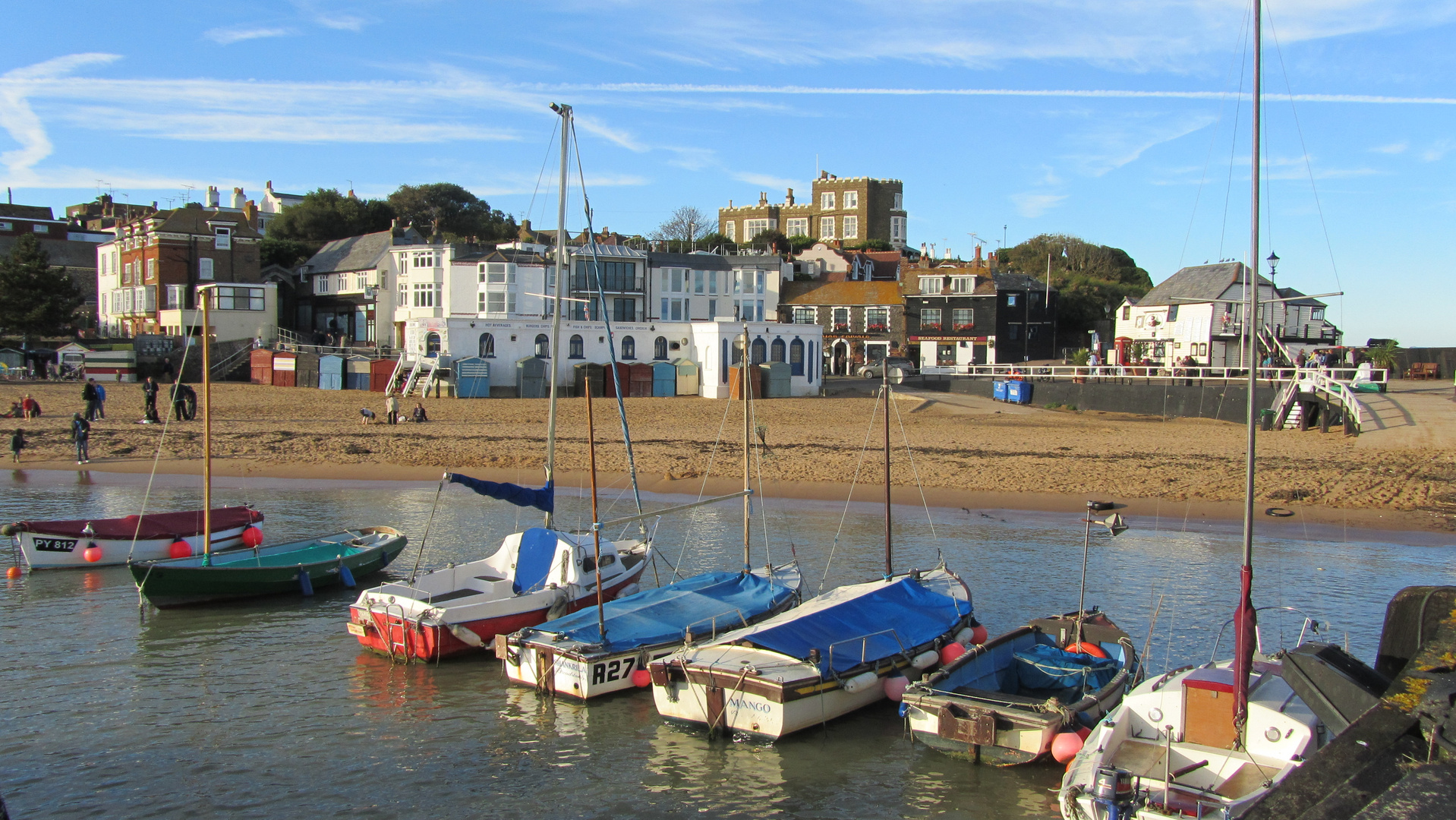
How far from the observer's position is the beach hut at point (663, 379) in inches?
2272

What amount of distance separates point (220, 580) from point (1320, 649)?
19188 mm

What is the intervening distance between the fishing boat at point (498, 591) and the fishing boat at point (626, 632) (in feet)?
2.40

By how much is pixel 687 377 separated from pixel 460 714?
4423cm

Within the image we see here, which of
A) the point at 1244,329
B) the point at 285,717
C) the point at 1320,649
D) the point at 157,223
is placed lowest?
the point at 285,717

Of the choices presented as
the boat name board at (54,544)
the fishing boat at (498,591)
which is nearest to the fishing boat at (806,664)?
the fishing boat at (498,591)

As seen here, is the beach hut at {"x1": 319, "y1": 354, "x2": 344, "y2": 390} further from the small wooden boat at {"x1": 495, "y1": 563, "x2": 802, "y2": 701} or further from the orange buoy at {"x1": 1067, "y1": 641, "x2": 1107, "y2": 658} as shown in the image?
the orange buoy at {"x1": 1067, "y1": 641, "x2": 1107, "y2": 658}

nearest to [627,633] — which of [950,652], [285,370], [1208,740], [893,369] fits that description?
[950,652]

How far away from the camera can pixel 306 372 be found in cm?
5884

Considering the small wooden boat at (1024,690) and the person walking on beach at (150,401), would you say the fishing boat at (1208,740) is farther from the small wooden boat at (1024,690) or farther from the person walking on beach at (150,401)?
the person walking on beach at (150,401)

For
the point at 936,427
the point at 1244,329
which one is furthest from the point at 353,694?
the point at 1244,329

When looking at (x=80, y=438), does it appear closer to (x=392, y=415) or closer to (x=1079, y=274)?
(x=392, y=415)

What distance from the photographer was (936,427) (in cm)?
4572

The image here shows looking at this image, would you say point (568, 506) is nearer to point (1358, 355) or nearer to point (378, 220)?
point (1358, 355)

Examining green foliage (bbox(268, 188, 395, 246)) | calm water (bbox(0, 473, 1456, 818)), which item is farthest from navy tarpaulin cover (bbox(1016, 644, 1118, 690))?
green foliage (bbox(268, 188, 395, 246))
